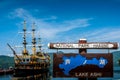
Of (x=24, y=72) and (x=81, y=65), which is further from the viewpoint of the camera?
(x=24, y=72)

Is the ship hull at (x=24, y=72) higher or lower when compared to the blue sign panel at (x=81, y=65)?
lower

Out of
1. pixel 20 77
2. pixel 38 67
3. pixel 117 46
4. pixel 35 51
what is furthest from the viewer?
pixel 35 51

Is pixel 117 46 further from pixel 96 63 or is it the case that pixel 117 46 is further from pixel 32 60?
pixel 32 60

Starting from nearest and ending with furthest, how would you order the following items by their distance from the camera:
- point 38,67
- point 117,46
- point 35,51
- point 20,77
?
point 117,46 → point 20,77 → point 38,67 → point 35,51

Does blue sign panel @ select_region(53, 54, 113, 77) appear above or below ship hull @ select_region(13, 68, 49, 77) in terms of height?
above

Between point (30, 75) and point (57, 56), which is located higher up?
point (57, 56)

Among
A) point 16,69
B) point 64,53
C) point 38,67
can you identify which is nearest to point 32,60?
point 38,67

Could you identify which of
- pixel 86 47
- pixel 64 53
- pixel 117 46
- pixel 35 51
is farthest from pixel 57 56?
pixel 35 51

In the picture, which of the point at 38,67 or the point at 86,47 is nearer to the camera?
the point at 86,47

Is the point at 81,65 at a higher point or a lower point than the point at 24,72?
higher

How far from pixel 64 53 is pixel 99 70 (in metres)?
8.64

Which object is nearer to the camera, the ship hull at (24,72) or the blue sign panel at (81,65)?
the blue sign panel at (81,65)

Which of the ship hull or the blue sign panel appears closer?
the blue sign panel

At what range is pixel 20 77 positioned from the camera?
10588cm
